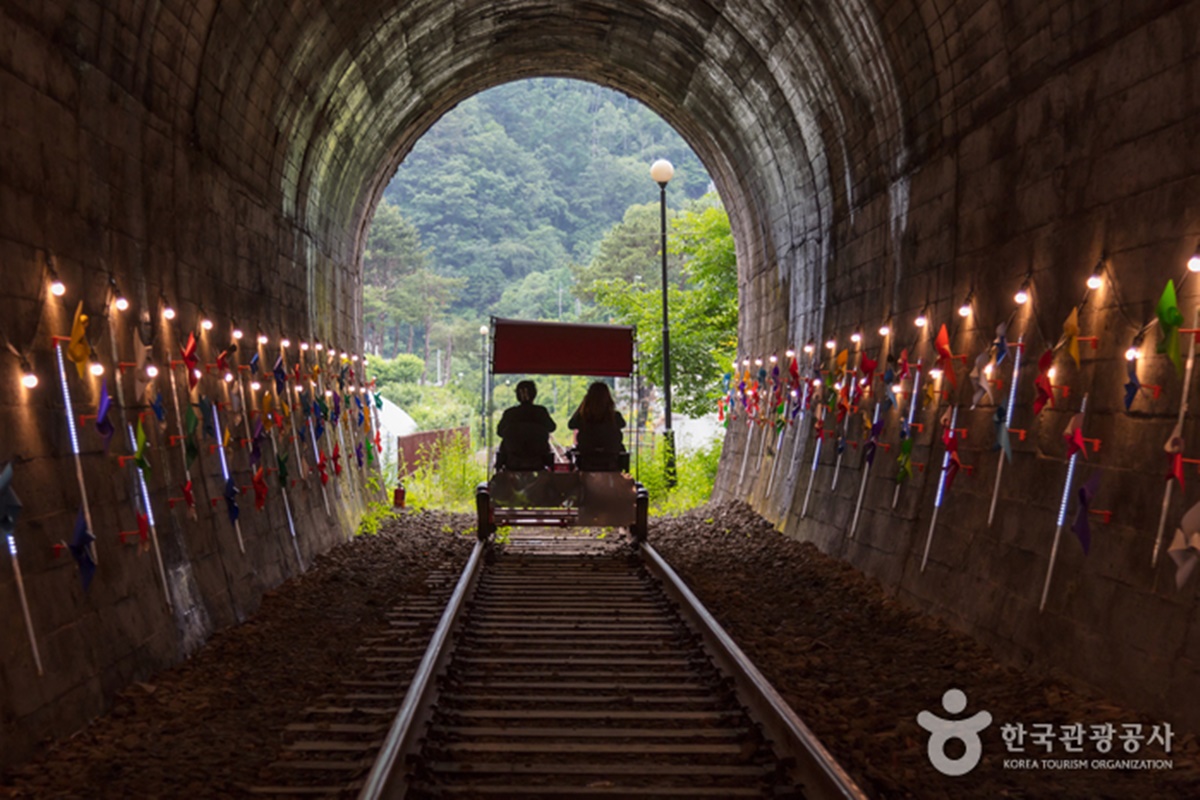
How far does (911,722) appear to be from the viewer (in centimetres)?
547

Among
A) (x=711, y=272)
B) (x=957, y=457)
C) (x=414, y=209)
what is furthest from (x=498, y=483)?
(x=414, y=209)

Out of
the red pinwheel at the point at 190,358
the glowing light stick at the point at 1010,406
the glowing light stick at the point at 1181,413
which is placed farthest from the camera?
the red pinwheel at the point at 190,358

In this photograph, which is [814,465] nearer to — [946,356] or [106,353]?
[946,356]

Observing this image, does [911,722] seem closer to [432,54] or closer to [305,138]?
[305,138]

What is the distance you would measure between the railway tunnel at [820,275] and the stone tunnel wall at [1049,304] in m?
0.02

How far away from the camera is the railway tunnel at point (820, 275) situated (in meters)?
5.27

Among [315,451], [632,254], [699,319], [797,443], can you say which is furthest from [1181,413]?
[632,254]

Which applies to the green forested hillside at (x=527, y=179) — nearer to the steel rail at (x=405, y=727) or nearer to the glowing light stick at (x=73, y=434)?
the steel rail at (x=405, y=727)

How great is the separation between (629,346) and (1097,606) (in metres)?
7.47

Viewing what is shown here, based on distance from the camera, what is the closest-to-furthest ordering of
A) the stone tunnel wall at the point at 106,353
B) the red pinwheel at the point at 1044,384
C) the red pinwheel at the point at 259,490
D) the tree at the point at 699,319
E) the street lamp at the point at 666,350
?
the stone tunnel wall at the point at 106,353 → the red pinwheel at the point at 1044,384 → the red pinwheel at the point at 259,490 → the street lamp at the point at 666,350 → the tree at the point at 699,319

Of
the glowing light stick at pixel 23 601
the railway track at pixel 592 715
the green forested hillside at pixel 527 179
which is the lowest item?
the railway track at pixel 592 715

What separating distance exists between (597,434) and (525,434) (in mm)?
792

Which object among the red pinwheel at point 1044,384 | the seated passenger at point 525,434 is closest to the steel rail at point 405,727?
the red pinwheel at point 1044,384

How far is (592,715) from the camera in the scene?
536 cm
